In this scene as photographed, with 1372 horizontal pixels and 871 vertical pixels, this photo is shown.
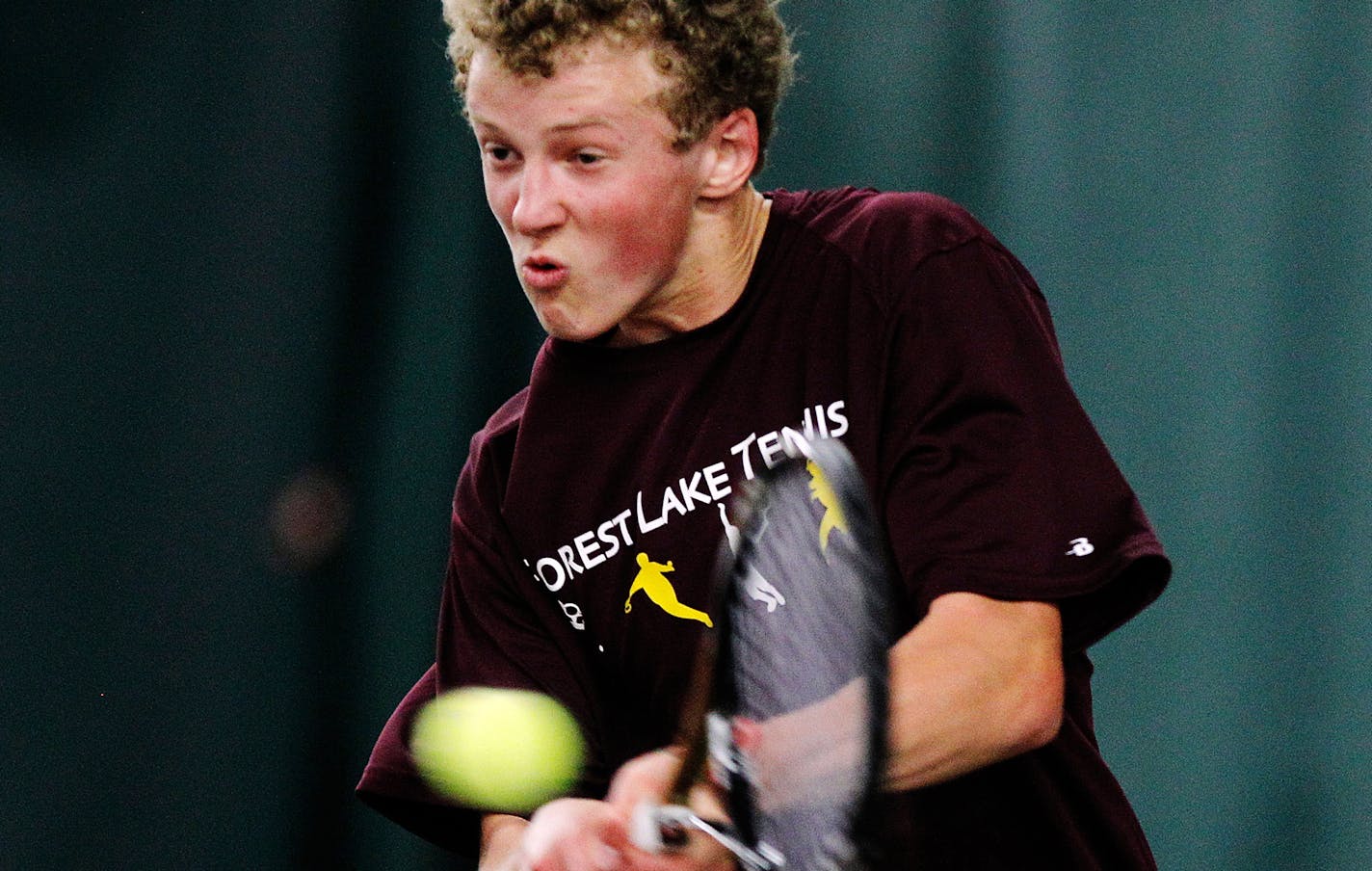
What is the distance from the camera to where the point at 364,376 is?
6.30ft

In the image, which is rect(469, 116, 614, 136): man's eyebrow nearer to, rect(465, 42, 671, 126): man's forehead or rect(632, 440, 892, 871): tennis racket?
rect(465, 42, 671, 126): man's forehead

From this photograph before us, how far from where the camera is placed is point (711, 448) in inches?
44.6

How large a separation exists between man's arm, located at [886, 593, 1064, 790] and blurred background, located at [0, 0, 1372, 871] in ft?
2.80

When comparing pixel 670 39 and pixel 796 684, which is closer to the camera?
pixel 796 684

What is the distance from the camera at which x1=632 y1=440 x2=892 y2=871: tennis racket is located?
28.5 inches

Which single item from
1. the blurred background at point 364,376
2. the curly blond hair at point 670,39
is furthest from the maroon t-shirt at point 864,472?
the blurred background at point 364,376

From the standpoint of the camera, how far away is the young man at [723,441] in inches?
38.5

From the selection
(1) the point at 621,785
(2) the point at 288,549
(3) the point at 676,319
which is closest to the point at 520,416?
(3) the point at 676,319

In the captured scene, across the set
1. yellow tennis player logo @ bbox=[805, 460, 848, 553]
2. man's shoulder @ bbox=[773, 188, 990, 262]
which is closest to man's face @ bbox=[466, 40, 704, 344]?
man's shoulder @ bbox=[773, 188, 990, 262]

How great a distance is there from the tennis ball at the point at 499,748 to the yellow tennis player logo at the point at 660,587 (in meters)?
0.14

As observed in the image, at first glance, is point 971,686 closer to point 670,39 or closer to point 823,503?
point 823,503

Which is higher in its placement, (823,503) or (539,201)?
(539,201)

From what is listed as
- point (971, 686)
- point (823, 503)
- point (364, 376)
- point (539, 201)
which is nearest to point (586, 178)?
point (539, 201)

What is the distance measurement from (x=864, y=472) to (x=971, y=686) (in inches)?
7.9
